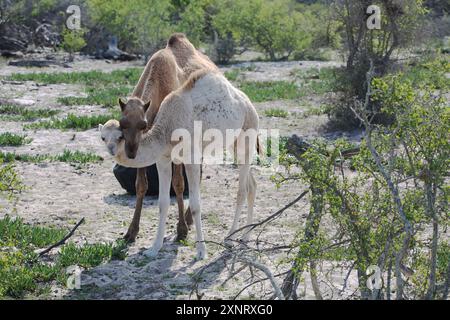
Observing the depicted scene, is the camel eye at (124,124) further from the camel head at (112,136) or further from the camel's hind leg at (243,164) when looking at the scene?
the camel's hind leg at (243,164)

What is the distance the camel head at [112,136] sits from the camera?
6.32m

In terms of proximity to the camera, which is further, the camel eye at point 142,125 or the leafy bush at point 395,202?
the camel eye at point 142,125

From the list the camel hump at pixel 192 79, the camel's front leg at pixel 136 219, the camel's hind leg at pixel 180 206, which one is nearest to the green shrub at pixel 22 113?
the camel's front leg at pixel 136 219

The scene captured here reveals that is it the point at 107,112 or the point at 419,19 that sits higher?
the point at 419,19

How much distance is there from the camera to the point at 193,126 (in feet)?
23.4

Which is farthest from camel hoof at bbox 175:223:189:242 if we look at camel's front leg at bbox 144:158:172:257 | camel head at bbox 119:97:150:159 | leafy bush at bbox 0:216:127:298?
camel head at bbox 119:97:150:159

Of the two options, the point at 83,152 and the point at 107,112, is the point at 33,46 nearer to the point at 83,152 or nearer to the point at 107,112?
the point at 107,112

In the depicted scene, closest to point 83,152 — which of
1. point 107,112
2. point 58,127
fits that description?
point 58,127

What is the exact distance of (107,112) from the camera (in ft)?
48.5

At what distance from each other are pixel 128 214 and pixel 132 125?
2.36 meters

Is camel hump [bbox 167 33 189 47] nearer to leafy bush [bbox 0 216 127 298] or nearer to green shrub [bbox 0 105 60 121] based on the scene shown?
leafy bush [bbox 0 216 127 298]

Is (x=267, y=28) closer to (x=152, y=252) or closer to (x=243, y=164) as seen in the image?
(x=243, y=164)
